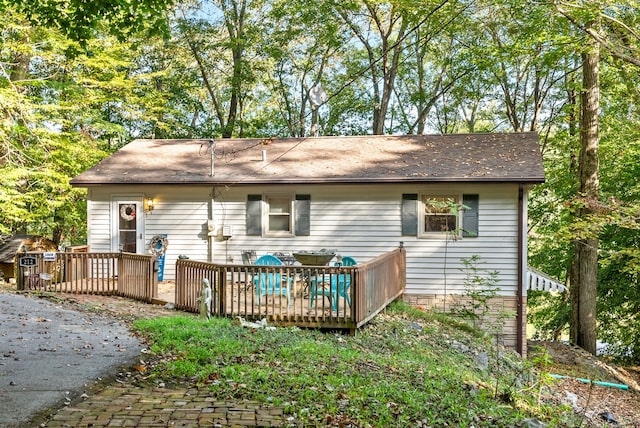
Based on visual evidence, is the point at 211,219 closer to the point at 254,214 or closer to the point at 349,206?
the point at 254,214

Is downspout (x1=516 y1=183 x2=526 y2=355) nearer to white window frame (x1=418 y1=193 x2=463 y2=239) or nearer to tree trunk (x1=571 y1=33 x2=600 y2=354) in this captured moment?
white window frame (x1=418 y1=193 x2=463 y2=239)

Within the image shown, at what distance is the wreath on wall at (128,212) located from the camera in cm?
1433

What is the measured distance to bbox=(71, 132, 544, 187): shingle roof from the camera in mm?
13108

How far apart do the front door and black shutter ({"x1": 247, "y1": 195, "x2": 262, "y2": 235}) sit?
292cm

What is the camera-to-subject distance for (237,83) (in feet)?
75.8

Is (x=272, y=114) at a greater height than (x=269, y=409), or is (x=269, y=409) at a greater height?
(x=272, y=114)

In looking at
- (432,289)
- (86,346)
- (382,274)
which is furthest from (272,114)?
(86,346)

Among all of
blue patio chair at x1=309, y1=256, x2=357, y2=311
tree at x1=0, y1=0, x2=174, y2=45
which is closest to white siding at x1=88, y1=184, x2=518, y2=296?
blue patio chair at x1=309, y1=256, x2=357, y2=311

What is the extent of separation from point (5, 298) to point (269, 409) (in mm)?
8489

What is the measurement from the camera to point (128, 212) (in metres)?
14.4

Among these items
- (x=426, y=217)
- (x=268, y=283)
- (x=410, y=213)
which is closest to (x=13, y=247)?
(x=268, y=283)

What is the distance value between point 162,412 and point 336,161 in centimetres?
1067

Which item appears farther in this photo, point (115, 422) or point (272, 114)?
point (272, 114)

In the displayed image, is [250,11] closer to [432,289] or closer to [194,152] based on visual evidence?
[194,152]
